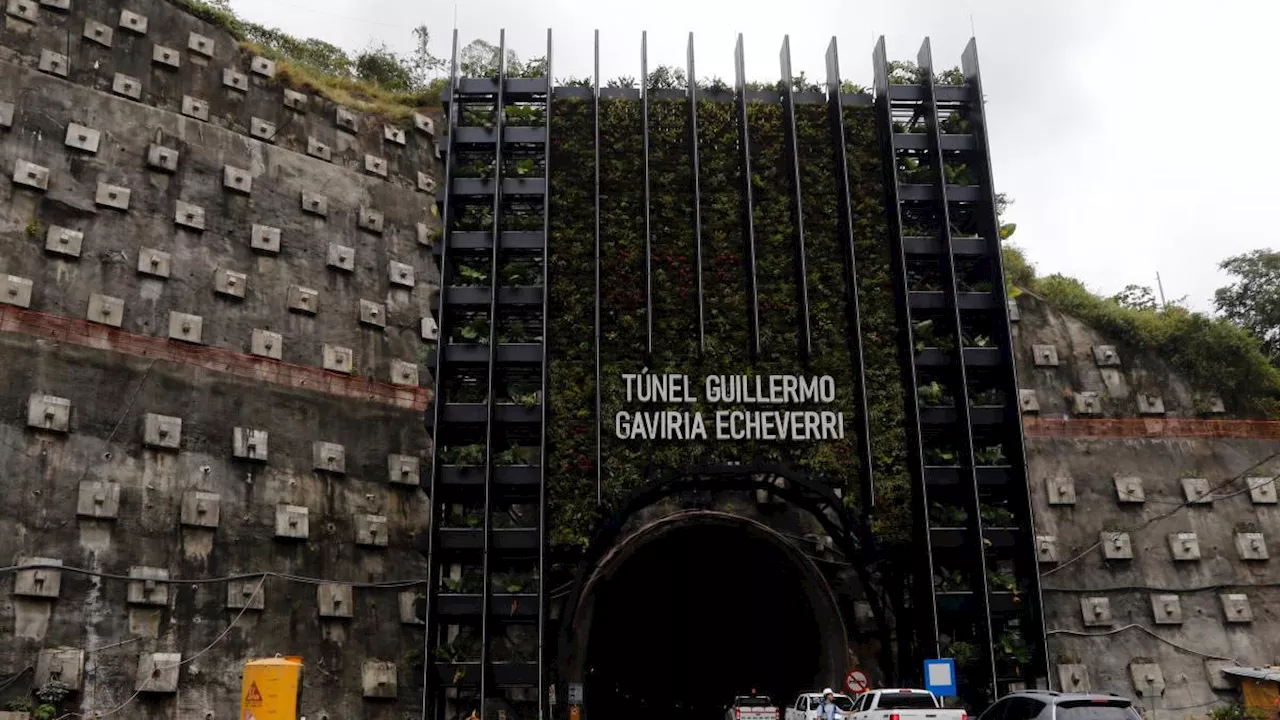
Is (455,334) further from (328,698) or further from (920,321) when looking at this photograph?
(920,321)

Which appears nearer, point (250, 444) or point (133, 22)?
point (250, 444)

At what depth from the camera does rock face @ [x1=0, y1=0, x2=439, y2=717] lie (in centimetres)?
2427

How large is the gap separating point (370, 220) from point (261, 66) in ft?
19.0

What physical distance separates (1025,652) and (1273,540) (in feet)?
35.7

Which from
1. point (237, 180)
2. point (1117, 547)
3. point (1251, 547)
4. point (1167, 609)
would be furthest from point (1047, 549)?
point (237, 180)

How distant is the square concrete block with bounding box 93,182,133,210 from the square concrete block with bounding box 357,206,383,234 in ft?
22.4

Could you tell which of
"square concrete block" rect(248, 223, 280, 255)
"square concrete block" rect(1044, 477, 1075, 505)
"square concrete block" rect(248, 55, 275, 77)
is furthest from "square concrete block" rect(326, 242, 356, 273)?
"square concrete block" rect(1044, 477, 1075, 505)

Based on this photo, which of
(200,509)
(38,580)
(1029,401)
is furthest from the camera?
(1029,401)

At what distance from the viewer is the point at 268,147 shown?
31.6m

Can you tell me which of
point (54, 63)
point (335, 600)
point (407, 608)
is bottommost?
point (407, 608)

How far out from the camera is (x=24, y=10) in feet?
91.6

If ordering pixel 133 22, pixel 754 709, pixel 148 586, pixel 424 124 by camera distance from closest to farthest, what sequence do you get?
pixel 148 586, pixel 754 709, pixel 133 22, pixel 424 124

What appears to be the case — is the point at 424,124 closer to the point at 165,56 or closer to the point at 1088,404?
the point at 165,56

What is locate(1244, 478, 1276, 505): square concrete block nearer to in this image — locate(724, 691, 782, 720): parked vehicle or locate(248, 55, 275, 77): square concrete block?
locate(724, 691, 782, 720): parked vehicle
